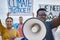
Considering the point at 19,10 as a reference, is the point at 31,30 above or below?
above

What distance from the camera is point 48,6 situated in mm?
2939

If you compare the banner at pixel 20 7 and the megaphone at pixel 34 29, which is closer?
the megaphone at pixel 34 29

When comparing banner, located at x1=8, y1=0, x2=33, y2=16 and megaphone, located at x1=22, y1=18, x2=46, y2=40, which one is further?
banner, located at x1=8, y1=0, x2=33, y2=16

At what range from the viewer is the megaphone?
1129 millimetres

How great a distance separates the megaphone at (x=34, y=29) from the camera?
1129 mm

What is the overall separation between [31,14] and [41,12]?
1.58m

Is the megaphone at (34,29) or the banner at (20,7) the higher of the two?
the megaphone at (34,29)

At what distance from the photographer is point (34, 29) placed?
115cm

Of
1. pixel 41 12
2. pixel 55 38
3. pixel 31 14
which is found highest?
pixel 41 12

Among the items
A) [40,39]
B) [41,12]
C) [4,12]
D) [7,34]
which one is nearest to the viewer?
[40,39]

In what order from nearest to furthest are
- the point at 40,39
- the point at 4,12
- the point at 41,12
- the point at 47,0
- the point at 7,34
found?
the point at 40,39
the point at 41,12
the point at 7,34
the point at 4,12
the point at 47,0

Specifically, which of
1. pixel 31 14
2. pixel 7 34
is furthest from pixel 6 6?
pixel 7 34

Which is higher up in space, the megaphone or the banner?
the megaphone

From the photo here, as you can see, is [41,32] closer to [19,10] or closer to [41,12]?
[41,12]
